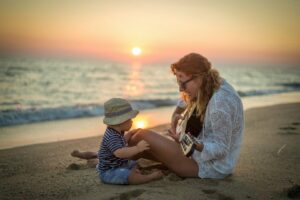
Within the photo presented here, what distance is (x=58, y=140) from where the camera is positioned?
753cm

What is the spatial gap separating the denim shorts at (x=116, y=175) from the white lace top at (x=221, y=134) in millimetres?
883

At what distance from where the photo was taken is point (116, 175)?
4188 mm

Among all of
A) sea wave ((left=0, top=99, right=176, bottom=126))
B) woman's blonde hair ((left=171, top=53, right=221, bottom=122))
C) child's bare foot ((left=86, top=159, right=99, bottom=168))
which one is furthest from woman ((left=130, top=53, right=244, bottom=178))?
sea wave ((left=0, top=99, right=176, bottom=126))

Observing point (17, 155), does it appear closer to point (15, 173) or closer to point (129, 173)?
point (15, 173)

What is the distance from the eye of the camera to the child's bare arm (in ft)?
13.2

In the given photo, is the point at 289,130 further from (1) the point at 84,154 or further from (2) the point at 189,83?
(1) the point at 84,154

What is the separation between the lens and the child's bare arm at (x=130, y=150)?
4.02m

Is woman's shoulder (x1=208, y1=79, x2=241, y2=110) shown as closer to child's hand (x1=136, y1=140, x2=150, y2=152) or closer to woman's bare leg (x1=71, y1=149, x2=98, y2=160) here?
child's hand (x1=136, y1=140, x2=150, y2=152)

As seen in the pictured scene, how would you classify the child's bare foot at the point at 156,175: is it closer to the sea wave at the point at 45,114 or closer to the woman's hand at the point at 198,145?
the woman's hand at the point at 198,145

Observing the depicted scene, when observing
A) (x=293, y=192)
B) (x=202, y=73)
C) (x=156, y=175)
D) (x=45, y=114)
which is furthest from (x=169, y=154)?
(x=45, y=114)

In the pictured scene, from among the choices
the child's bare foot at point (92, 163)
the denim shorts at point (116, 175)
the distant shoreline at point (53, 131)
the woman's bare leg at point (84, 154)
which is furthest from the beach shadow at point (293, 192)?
the distant shoreline at point (53, 131)

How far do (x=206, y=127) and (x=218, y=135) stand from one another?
0.20m

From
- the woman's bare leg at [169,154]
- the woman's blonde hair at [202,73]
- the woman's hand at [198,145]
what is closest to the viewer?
the woman's hand at [198,145]

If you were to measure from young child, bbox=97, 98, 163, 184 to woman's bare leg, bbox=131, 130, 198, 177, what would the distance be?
0.13m
